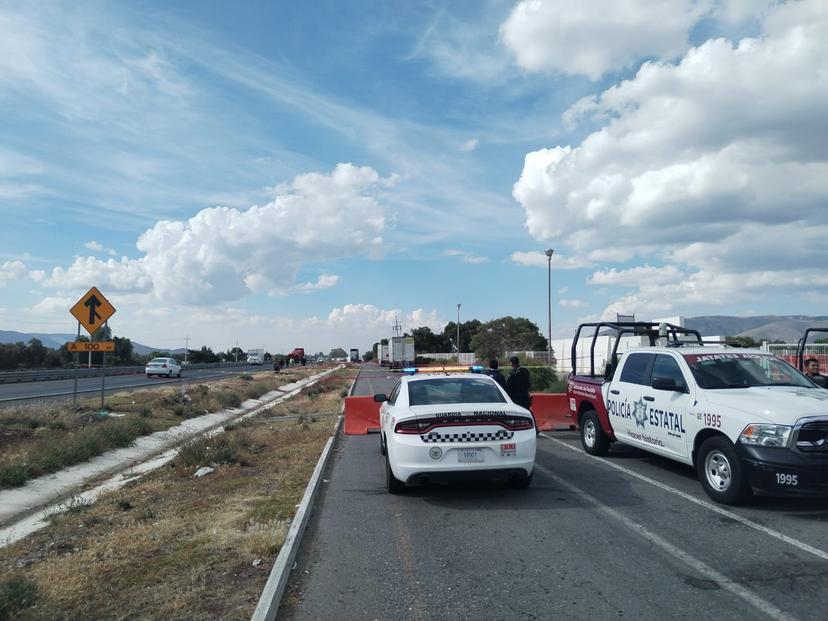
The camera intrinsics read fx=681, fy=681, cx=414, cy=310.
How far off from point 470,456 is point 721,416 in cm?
296

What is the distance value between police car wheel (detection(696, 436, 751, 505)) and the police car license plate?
2.72 meters

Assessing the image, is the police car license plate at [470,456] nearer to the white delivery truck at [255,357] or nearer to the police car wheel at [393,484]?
the police car wheel at [393,484]

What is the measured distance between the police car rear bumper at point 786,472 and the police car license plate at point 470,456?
2.95m

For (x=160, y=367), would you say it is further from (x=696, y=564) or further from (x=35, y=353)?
(x=696, y=564)

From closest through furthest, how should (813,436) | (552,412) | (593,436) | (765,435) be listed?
(813,436) → (765,435) → (593,436) → (552,412)

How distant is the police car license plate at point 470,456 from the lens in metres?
8.09

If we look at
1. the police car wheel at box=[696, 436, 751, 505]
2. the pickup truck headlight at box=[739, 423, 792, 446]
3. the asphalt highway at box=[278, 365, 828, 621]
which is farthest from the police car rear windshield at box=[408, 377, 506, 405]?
the pickup truck headlight at box=[739, 423, 792, 446]

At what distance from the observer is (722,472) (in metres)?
7.97

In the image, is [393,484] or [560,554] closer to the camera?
[560,554]

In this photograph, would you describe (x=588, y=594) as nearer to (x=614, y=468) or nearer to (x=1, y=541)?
(x=614, y=468)

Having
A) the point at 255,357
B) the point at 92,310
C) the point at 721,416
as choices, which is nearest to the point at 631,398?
the point at 721,416

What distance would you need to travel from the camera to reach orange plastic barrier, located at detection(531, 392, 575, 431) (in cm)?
1584

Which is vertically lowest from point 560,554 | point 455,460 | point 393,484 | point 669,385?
point 560,554

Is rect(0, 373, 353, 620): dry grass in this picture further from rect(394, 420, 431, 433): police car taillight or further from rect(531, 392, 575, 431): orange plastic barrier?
rect(531, 392, 575, 431): orange plastic barrier
